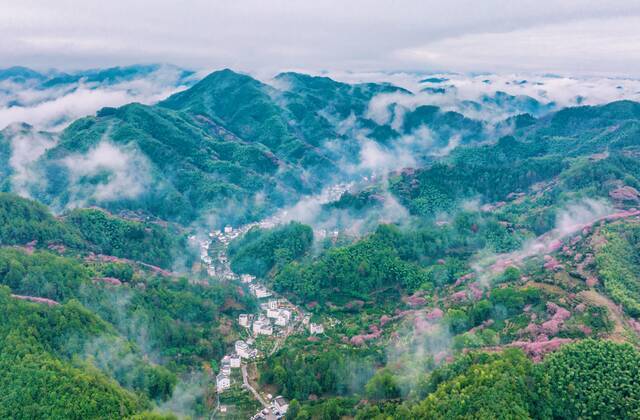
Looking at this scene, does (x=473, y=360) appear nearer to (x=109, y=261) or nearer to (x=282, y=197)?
(x=109, y=261)

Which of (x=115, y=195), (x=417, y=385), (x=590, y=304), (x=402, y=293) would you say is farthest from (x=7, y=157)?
(x=590, y=304)

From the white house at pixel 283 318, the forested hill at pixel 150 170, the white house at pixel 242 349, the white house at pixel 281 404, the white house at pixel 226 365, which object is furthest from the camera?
the forested hill at pixel 150 170

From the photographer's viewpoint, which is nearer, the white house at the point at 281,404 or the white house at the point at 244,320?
the white house at the point at 281,404

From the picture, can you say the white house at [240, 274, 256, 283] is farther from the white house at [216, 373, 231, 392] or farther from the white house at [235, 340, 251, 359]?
the white house at [216, 373, 231, 392]

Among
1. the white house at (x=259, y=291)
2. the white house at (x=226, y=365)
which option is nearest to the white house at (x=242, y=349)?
the white house at (x=226, y=365)

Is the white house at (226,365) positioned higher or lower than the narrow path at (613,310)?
lower

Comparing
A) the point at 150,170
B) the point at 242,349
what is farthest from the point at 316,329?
the point at 150,170

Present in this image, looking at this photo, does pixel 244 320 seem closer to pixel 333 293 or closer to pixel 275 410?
pixel 333 293

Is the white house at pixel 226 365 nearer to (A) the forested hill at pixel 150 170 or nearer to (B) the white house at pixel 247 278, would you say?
(B) the white house at pixel 247 278
